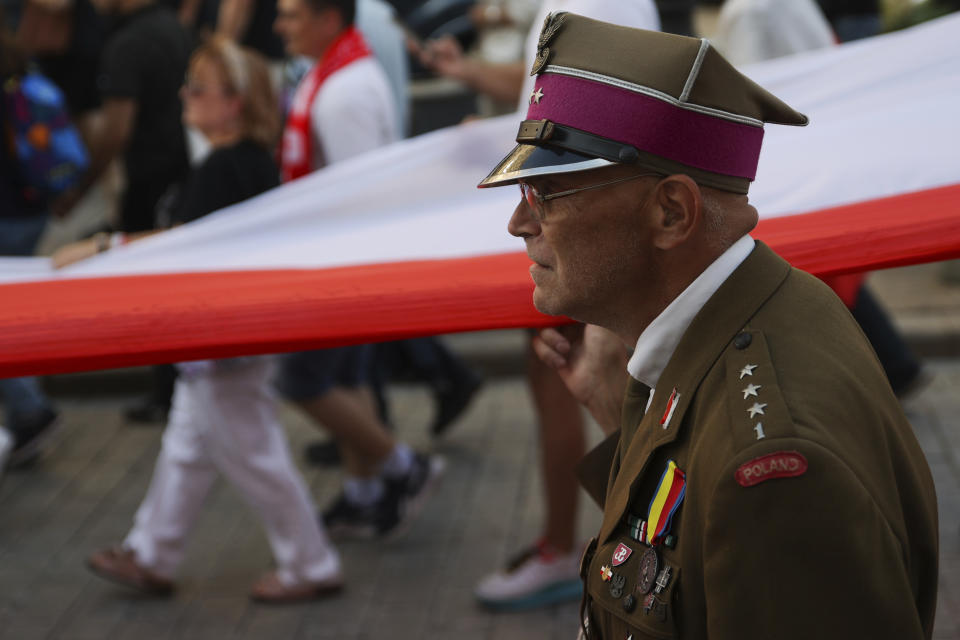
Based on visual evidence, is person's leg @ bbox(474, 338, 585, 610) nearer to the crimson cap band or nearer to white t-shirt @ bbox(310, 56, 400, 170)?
white t-shirt @ bbox(310, 56, 400, 170)

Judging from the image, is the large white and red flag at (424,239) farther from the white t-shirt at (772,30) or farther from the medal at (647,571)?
the medal at (647,571)

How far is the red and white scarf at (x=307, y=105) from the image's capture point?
4.64 m

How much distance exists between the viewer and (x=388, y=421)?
18.7 feet

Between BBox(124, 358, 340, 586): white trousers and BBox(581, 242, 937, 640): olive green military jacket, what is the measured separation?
8.37 feet

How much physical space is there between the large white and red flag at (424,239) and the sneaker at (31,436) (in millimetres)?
2364

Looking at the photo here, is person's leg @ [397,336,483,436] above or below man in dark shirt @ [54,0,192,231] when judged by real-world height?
below

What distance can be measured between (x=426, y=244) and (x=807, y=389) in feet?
5.96

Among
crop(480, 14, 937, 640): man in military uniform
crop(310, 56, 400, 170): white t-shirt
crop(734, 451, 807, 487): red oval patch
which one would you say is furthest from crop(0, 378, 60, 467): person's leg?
crop(734, 451, 807, 487): red oval patch

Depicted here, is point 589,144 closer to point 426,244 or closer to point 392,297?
point 392,297

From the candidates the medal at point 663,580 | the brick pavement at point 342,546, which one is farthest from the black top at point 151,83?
the medal at point 663,580

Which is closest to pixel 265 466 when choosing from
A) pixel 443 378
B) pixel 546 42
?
pixel 443 378

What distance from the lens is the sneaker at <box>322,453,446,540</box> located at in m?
4.80

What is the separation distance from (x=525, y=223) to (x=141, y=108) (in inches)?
200

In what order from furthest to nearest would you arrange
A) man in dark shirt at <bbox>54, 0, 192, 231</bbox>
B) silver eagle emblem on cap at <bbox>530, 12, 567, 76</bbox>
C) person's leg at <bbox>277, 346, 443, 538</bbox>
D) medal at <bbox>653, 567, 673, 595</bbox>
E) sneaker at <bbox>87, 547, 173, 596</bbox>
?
man in dark shirt at <bbox>54, 0, 192, 231</bbox>
person's leg at <bbox>277, 346, 443, 538</bbox>
sneaker at <bbox>87, 547, 173, 596</bbox>
silver eagle emblem on cap at <bbox>530, 12, 567, 76</bbox>
medal at <bbox>653, 567, 673, 595</bbox>
